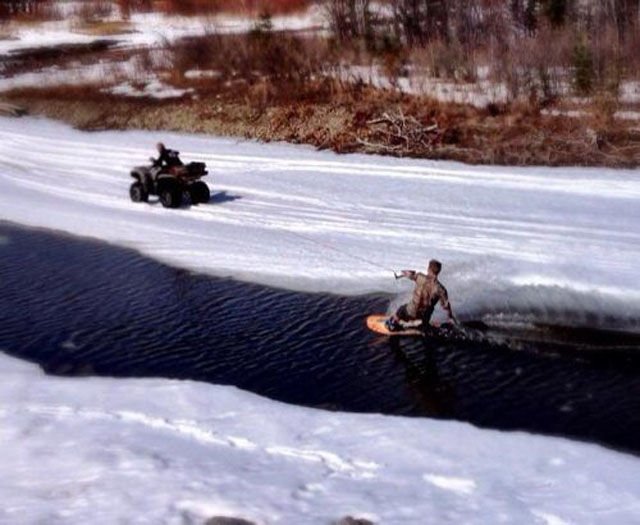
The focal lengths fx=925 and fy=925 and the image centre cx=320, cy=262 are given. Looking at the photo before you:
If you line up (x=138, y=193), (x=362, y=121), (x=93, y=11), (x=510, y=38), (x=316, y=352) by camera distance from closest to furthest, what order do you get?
(x=316, y=352) → (x=138, y=193) → (x=362, y=121) → (x=510, y=38) → (x=93, y=11)

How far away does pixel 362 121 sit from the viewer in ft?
103

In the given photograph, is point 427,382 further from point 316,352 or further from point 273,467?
point 273,467

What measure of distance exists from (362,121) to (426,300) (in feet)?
53.3

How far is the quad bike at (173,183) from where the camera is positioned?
80.7ft

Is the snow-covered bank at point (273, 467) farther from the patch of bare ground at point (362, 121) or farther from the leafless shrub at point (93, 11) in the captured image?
the leafless shrub at point (93, 11)

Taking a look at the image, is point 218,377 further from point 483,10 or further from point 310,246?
point 483,10

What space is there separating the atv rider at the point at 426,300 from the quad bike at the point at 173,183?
10047 millimetres

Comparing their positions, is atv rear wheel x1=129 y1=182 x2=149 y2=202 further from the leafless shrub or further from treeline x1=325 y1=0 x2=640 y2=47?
the leafless shrub

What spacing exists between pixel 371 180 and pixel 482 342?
11.4m

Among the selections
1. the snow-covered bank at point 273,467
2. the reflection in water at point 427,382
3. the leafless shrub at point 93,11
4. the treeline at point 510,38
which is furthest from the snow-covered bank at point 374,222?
the leafless shrub at point 93,11

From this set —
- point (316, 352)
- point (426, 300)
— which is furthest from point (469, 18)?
point (316, 352)

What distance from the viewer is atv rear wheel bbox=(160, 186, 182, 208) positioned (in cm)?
2477

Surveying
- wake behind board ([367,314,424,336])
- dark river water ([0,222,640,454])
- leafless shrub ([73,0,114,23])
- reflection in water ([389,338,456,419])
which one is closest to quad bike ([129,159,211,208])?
dark river water ([0,222,640,454])

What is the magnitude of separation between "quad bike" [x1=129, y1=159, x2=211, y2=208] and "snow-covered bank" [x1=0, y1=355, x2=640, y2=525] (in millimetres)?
11209
